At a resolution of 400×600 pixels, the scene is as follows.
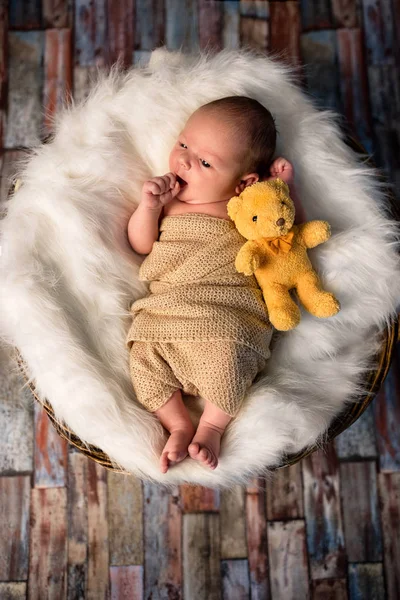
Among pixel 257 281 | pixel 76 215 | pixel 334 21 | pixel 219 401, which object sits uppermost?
pixel 334 21

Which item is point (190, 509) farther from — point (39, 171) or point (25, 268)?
point (39, 171)

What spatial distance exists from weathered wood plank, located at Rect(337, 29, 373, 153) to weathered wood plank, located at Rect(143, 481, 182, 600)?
1215 millimetres

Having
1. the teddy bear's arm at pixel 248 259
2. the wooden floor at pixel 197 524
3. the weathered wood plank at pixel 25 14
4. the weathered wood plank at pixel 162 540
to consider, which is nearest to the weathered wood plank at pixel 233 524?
the wooden floor at pixel 197 524

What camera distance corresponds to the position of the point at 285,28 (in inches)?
72.6

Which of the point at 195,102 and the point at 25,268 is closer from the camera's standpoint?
the point at 25,268

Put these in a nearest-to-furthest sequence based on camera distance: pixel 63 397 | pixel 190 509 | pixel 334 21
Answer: pixel 63 397, pixel 190 509, pixel 334 21

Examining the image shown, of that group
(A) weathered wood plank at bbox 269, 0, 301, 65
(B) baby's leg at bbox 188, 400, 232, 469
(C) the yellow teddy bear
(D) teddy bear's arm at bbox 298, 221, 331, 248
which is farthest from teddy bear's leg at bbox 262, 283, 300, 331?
(A) weathered wood plank at bbox 269, 0, 301, 65

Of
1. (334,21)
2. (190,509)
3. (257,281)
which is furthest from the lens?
(334,21)

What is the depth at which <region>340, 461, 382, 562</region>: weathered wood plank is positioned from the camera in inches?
62.0

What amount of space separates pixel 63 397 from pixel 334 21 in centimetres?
148

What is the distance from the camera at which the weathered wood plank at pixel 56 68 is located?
178 centimetres

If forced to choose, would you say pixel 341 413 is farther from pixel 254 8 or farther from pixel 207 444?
pixel 254 8

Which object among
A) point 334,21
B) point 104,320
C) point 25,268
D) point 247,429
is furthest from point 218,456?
point 334,21

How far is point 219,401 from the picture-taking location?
122 cm
